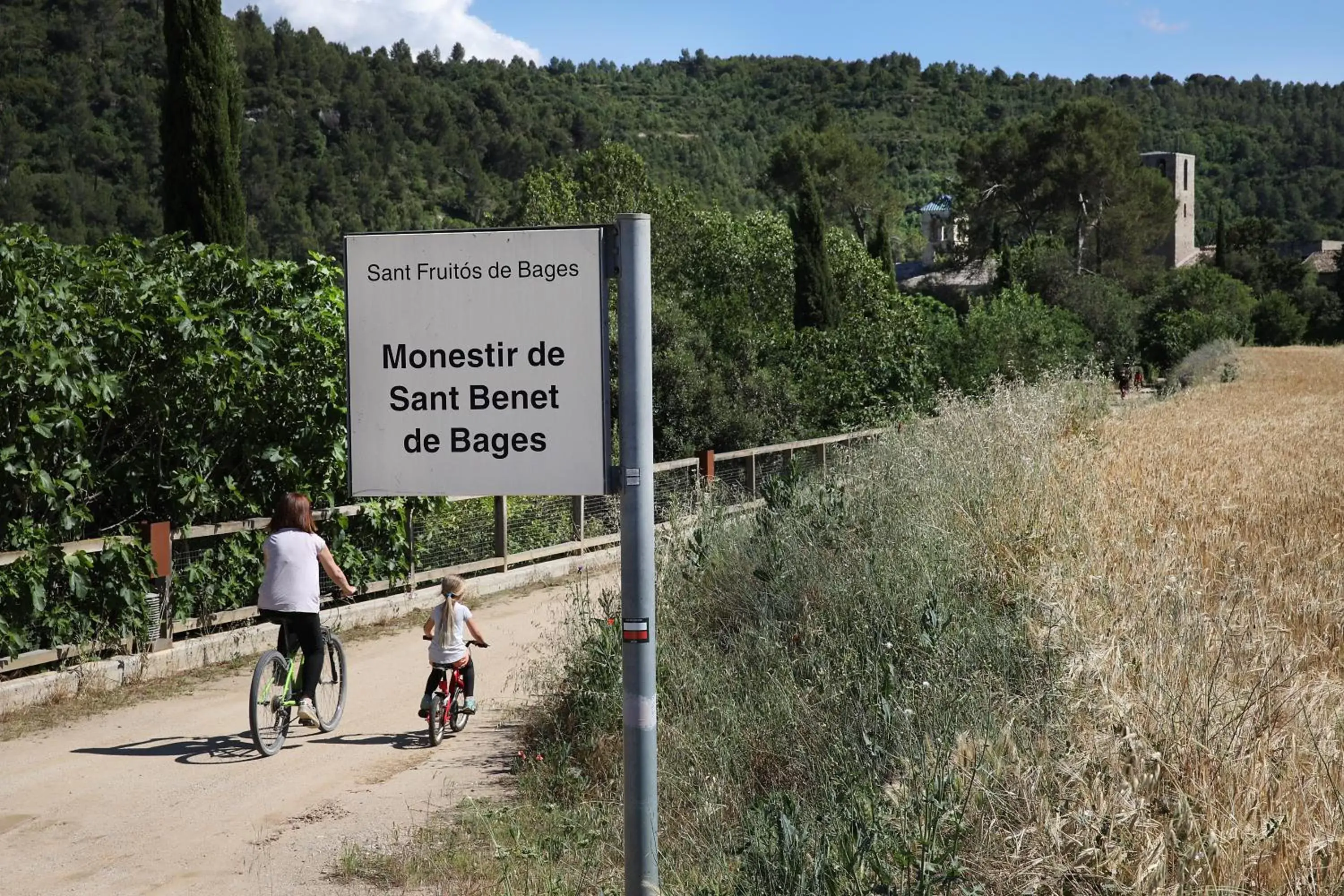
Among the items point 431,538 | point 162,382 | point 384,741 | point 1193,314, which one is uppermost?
point 1193,314

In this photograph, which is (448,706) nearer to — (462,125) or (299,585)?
(299,585)

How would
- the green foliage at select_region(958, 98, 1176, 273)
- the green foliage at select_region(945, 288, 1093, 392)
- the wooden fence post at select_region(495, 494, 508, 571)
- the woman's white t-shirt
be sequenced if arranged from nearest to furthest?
the woman's white t-shirt, the wooden fence post at select_region(495, 494, 508, 571), the green foliage at select_region(945, 288, 1093, 392), the green foliage at select_region(958, 98, 1176, 273)

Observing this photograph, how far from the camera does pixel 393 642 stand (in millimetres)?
12453

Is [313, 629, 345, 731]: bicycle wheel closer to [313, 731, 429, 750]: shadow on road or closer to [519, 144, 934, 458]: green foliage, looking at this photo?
[313, 731, 429, 750]: shadow on road

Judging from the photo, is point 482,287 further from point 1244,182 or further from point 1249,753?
point 1244,182

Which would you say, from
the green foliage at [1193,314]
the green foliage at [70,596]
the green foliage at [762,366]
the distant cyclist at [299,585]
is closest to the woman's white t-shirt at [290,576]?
the distant cyclist at [299,585]

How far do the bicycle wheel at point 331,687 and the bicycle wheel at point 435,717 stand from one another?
80 centimetres

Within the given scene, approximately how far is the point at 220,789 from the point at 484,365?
489cm

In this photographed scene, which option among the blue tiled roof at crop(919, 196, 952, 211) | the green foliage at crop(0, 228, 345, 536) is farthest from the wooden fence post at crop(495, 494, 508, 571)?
the blue tiled roof at crop(919, 196, 952, 211)

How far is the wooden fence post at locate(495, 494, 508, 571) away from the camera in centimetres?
1573

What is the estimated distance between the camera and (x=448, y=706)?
880cm

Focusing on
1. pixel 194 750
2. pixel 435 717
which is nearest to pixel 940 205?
pixel 435 717

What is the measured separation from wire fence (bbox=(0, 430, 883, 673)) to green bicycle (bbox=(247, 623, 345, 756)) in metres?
1.82

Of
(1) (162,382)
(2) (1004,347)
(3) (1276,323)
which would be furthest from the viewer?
(3) (1276,323)
